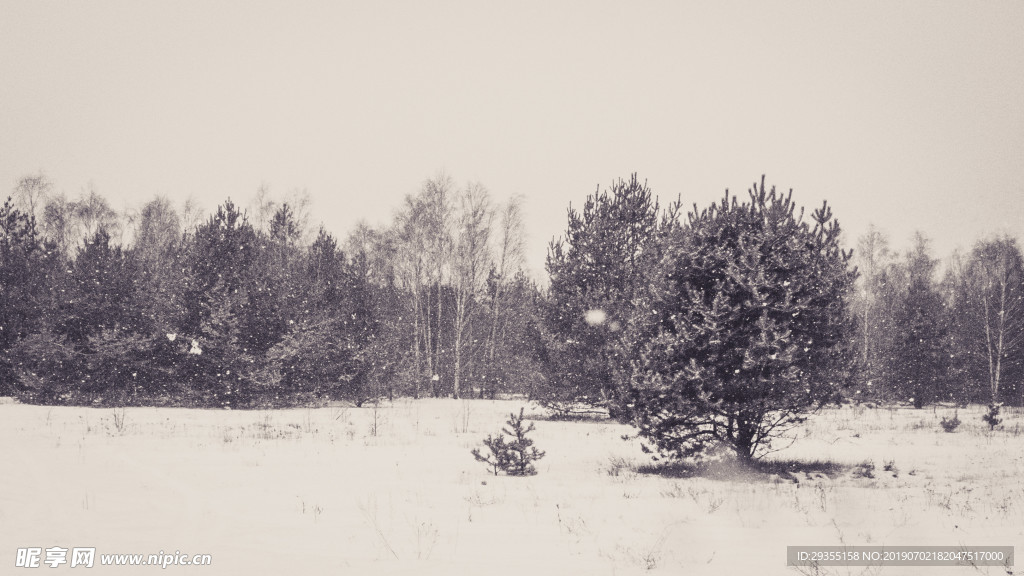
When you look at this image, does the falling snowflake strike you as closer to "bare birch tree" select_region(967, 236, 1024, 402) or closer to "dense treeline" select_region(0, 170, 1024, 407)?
"dense treeline" select_region(0, 170, 1024, 407)

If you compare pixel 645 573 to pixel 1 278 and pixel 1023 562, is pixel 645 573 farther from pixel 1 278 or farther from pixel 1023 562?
pixel 1 278

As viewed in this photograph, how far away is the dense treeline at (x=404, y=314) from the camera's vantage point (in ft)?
77.7

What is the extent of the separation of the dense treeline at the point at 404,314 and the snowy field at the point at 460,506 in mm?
2409

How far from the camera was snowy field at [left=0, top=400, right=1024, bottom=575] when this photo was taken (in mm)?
6566

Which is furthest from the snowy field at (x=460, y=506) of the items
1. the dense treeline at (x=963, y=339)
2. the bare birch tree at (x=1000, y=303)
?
the bare birch tree at (x=1000, y=303)

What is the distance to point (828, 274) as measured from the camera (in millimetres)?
11602

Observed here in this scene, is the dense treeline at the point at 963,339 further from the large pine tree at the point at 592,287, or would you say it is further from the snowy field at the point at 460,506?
the snowy field at the point at 460,506

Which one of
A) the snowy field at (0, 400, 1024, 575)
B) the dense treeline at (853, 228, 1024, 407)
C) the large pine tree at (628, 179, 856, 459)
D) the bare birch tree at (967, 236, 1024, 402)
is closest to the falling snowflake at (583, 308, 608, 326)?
the snowy field at (0, 400, 1024, 575)

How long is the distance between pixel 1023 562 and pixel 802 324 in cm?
570

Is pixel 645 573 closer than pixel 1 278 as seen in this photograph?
Yes

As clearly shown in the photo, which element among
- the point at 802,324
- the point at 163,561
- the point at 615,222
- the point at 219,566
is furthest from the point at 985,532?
the point at 615,222

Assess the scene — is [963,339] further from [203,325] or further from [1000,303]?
[203,325]

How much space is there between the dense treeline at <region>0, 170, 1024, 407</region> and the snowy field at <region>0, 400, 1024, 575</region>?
2.41 meters

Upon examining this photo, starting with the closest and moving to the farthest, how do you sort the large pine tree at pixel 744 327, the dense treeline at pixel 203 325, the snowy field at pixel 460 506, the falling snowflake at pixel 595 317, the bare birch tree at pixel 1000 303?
the snowy field at pixel 460 506 < the large pine tree at pixel 744 327 < the falling snowflake at pixel 595 317 < the dense treeline at pixel 203 325 < the bare birch tree at pixel 1000 303
